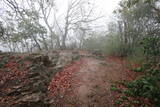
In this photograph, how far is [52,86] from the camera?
4.89 m

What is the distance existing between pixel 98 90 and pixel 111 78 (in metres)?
1.38

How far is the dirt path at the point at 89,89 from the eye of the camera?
409 cm

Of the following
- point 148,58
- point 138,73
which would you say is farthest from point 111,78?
point 148,58

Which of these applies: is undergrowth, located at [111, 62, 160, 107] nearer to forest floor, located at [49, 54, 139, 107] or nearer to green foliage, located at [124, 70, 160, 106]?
green foliage, located at [124, 70, 160, 106]

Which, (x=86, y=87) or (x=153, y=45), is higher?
(x=153, y=45)

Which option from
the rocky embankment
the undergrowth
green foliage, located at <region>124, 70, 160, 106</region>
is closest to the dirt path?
the undergrowth

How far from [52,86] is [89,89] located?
157 cm

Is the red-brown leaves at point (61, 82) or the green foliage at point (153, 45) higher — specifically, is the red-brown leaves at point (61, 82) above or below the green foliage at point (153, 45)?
below

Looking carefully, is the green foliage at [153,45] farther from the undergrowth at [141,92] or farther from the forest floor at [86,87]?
the forest floor at [86,87]

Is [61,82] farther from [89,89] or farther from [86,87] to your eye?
[89,89]

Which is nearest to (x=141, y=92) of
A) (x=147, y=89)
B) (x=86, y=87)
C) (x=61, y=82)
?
(x=147, y=89)

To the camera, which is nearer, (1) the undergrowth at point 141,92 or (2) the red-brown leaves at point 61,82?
(1) the undergrowth at point 141,92

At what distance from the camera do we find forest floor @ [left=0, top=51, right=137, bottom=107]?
3.79 metres

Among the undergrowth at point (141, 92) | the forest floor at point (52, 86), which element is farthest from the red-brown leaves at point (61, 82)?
the undergrowth at point (141, 92)
